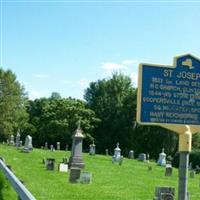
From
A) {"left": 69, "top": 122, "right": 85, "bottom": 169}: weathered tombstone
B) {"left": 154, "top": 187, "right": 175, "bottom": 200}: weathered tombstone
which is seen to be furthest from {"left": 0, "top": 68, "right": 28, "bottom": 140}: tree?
{"left": 154, "top": 187, "right": 175, "bottom": 200}: weathered tombstone

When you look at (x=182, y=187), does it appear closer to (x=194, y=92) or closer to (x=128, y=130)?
(x=194, y=92)

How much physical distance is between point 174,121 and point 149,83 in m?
0.80

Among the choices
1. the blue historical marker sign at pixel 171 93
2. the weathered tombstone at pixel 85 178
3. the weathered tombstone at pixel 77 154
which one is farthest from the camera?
the weathered tombstone at pixel 77 154

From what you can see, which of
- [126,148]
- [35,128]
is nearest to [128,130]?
[126,148]

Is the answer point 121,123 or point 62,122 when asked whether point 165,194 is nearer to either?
point 62,122

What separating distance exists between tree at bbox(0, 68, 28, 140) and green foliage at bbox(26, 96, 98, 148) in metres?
2.97

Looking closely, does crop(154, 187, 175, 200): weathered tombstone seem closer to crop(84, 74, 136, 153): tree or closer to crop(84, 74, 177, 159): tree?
crop(84, 74, 177, 159): tree

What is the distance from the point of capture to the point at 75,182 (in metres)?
19.7

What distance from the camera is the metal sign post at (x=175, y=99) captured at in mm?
8359

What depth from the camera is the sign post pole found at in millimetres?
8422

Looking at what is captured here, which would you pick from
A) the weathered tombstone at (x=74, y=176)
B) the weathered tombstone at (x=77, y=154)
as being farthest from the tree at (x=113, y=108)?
the weathered tombstone at (x=74, y=176)

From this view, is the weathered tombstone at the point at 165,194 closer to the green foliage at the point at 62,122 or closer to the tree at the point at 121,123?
the tree at the point at 121,123

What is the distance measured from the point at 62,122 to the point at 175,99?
6736 cm

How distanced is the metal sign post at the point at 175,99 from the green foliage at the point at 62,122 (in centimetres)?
6605
